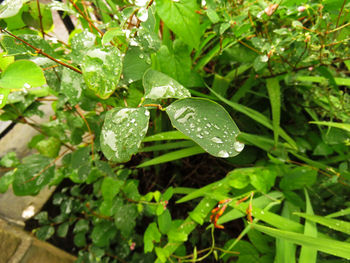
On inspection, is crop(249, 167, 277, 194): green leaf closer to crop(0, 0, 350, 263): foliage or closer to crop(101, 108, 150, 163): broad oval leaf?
crop(0, 0, 350, 263): foliage

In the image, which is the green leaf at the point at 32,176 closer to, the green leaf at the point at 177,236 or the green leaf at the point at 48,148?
the green leaf at the point at 48,148

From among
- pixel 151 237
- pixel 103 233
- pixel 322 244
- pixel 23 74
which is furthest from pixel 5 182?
pixel 322 244

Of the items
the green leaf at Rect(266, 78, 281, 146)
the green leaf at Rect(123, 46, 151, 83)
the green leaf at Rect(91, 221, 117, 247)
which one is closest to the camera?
the green leaf at Rect(123, 46, 151, 83)

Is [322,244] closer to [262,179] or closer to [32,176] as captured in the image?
[262,179]

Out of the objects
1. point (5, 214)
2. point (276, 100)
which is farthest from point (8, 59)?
point (5, 214)

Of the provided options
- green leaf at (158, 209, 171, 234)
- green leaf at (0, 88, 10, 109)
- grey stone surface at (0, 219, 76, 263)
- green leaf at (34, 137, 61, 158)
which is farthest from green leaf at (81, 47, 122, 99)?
grey stone surface at (0, 219, 76, 263)

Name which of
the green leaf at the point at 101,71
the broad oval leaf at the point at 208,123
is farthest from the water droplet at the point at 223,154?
the green leaf at the point at 101,71
